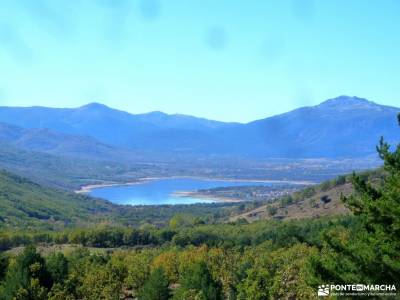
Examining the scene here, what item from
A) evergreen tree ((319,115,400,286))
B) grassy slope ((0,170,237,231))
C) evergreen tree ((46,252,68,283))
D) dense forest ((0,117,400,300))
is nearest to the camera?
evergreen tree ((319,115,400,286))

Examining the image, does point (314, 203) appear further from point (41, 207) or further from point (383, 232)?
point (383, 232)

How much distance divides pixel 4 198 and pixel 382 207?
14159 cm

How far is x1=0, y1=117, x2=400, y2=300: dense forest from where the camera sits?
17.7 meters

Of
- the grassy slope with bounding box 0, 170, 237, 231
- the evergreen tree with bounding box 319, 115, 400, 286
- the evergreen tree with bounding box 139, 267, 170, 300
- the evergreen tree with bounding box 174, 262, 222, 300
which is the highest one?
the evergreen tree with bounding box 319, 115, 400, 286

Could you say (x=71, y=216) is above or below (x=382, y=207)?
below

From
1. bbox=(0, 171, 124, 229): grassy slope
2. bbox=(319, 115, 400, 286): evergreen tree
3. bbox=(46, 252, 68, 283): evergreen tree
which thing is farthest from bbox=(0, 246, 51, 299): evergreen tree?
bbox=(0, 171, 124, 229): grassy slope

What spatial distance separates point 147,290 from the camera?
3584 centimetres

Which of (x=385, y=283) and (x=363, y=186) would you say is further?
(x=363, y=186)

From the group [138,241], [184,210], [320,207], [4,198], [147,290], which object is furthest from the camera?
[184,210]

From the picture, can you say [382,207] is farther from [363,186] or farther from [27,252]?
[27,252]

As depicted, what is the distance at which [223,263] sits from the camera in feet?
147

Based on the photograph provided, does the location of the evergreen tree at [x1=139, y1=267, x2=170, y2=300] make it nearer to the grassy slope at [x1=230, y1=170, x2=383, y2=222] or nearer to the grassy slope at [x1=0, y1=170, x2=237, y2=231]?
the grassy slope at [x1=230, y1=170, x2=383, y2=222]

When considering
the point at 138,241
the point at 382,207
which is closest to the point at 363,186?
the point at 382,207

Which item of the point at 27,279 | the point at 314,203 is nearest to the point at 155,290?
the point at 27,279
